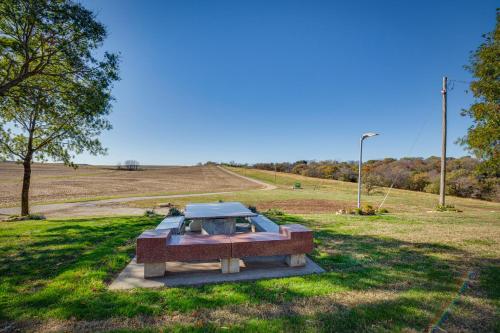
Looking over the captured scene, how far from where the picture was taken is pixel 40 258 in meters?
5.11

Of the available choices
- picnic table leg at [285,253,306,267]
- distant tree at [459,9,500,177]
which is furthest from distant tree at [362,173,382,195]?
picnic table leg at [285,253,306,267]

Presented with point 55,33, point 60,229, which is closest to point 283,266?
point 60,229

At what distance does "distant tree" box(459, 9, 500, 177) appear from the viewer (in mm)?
10011

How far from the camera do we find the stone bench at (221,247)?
13.3ft

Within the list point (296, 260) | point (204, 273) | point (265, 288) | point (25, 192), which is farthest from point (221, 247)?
point (25, 192)

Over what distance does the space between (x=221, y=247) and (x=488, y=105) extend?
42.3ft

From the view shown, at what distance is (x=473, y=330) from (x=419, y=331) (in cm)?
63

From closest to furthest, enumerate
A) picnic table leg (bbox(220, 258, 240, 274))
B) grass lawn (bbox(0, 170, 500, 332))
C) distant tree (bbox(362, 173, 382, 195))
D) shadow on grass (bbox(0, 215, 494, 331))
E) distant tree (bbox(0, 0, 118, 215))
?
grass lawn (bbox(0, 170, 500, 332))
shadow on grass (bbox(0, 215, 494, 331))
picnic table leg (bbox(220, 258, 240, 274))
distant tree (bbox(0, 0, 118, 215))
distant tree (bbox(362, 173, 382, 195))

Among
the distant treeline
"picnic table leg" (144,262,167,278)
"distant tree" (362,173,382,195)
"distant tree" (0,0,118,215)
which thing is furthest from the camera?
"distant tree" (362,173,382,195)

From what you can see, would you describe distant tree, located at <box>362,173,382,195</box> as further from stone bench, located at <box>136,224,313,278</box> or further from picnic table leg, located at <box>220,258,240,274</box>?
picnic table leg, located at <box>220,258,240,274</box>

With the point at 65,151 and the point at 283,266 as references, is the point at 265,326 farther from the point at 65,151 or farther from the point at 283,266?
the point at 65,151

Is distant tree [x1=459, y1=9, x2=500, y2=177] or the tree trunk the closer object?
distant tree [x1=459, y1=9, x2=500, y2=177]

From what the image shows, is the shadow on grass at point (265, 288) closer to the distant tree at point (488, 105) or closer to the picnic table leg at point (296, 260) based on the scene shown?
the picnic table leg at point (296, 260)

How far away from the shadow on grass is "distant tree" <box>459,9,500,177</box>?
25.0ft
